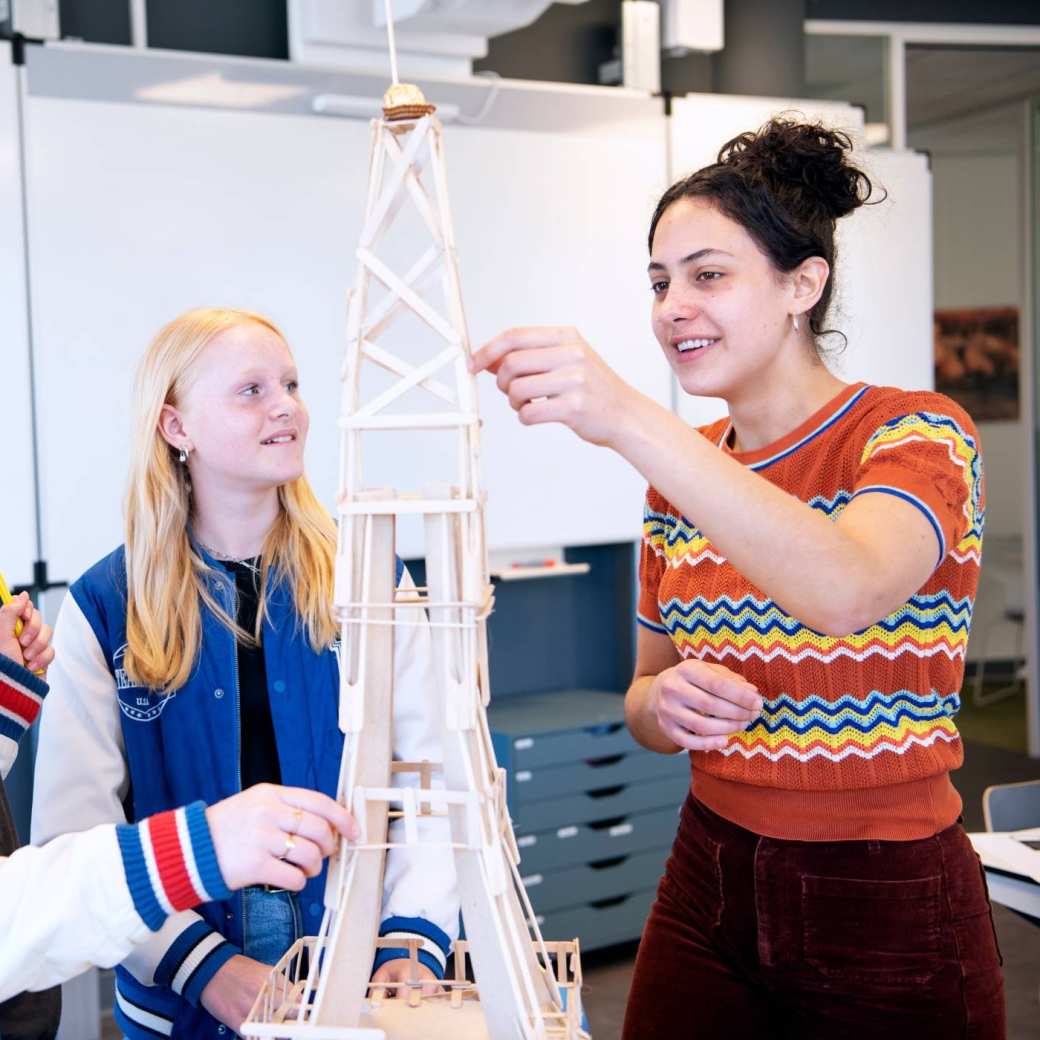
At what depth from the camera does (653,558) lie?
1778mm

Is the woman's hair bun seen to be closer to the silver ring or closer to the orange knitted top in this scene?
the orange knitted top

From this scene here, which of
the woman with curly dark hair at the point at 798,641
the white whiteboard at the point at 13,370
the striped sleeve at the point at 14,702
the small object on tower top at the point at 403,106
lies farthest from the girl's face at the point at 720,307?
the white whiteboard at the point at 13,370

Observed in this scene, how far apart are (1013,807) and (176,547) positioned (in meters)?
1.70

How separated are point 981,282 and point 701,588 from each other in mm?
7687

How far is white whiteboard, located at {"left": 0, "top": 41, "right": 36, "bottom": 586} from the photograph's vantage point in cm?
350

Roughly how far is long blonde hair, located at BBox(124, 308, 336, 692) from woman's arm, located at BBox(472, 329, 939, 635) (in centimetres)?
67

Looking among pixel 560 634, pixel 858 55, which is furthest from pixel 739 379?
pixel 858 55

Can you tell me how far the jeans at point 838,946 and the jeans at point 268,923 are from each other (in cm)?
51

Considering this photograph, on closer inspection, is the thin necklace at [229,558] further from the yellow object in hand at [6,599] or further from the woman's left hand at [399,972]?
the woman's left hand at [399,972]

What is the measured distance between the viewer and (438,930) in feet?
5.38

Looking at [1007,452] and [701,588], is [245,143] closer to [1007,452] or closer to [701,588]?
[701,588]

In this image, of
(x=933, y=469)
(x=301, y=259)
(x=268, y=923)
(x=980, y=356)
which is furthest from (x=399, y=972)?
(x=980, y=356)

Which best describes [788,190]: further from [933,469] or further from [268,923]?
[268,923]

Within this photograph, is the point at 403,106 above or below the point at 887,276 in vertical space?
below
